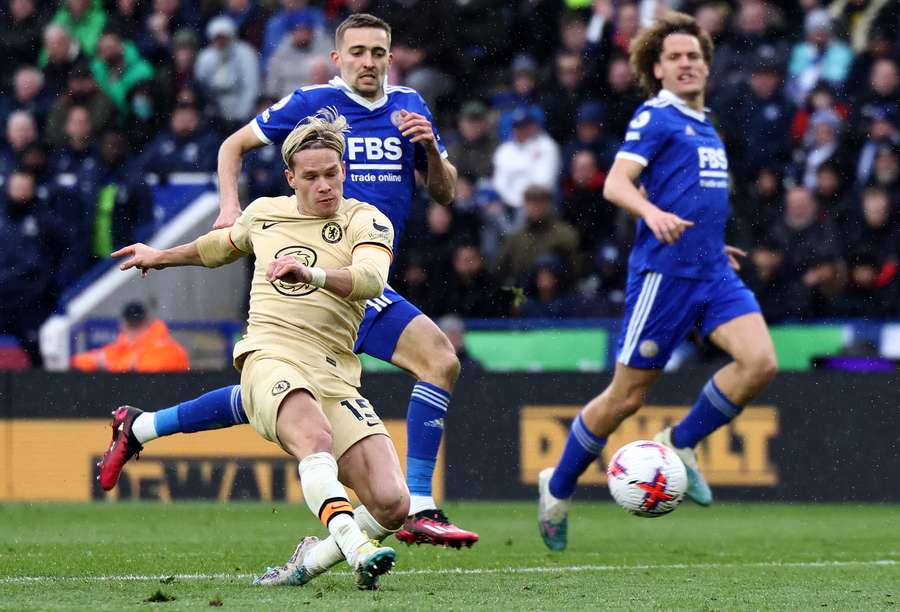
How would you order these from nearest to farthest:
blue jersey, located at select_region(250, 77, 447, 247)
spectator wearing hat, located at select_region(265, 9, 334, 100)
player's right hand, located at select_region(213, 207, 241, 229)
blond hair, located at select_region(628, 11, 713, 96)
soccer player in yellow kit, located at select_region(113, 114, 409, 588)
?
soccer player in yellow kit, located at select_region(113, 114, 409, 588), player's right hand, located at select_region(213, 207, 241, 229), blue jersey, located at select_region(250, 77, 447, 247), blond hair, located at select_region(628, 11, 713, 96), spectator wearing hat, located at select_region(265, 9, 334, 100)

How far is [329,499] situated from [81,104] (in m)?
10.1

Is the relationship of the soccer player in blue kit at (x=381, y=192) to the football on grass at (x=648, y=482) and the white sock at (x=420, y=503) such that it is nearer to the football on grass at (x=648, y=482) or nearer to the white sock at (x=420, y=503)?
the white sock at (x=420, y=503)

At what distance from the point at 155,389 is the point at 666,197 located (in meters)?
5.08

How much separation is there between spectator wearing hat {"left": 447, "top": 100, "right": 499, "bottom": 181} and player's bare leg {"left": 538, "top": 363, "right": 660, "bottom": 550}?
555cm

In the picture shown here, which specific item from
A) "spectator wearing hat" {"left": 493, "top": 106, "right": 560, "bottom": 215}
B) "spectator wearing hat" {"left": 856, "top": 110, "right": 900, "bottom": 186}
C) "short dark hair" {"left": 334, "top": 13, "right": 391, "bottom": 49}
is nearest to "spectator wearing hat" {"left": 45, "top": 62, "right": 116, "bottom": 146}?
"spectator wearing hat" {"left": 493, "top": 106, "right": 560, "bottom": 215}

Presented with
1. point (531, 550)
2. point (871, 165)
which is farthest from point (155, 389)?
point (871, 165)

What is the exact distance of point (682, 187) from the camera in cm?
817

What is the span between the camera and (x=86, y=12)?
1570 centimetres

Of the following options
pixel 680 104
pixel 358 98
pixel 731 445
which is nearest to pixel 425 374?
pixel 358 98

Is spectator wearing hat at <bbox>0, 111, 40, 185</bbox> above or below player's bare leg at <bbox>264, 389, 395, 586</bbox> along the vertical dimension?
above

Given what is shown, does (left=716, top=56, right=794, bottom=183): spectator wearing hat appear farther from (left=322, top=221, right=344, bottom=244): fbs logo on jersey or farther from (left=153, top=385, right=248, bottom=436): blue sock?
(left=322, top=221, right=344, bottom=244): fbs logo on jersey

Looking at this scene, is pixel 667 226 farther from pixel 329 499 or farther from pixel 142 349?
pixel 142 349

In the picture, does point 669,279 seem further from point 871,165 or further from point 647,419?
point 871,165

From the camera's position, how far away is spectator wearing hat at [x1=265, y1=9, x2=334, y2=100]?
47.0 ft
